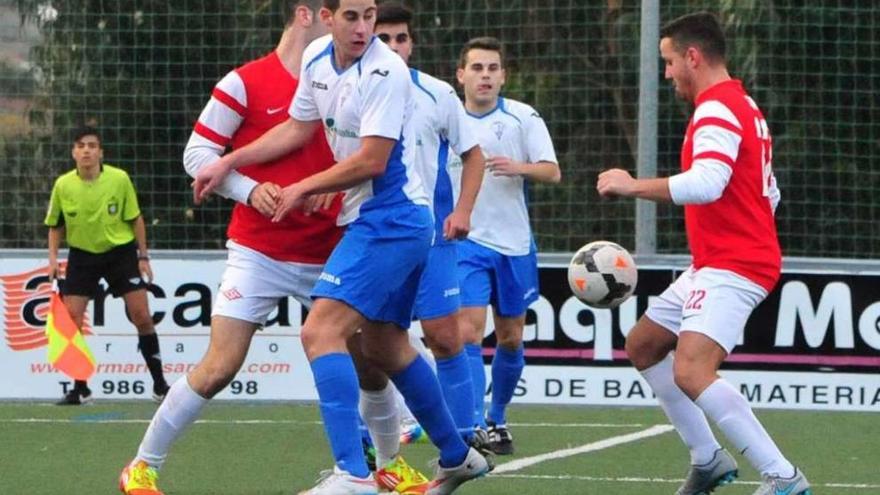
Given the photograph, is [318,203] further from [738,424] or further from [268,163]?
[738,424]

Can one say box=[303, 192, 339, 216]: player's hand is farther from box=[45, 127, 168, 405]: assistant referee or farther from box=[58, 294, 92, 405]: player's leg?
box=[58, 294, 92, 405]: player's leg

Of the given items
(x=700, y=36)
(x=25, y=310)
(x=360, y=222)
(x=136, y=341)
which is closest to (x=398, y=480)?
(x=360, y=222)

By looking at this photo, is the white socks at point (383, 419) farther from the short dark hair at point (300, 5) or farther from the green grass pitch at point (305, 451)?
the short dark hair at point (300, 5)

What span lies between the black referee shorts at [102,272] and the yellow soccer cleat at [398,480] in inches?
222

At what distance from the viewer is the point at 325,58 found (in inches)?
287

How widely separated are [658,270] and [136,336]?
3665 mm

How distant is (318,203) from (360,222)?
1.22 feet

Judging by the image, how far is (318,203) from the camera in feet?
24.7

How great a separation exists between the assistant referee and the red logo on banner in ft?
1.43

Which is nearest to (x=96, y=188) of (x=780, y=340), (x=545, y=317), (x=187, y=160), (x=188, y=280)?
(x=188, y=280)

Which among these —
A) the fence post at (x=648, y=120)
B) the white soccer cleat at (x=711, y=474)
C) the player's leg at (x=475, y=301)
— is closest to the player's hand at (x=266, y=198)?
the white soccer cleat at (x=711, y=474)

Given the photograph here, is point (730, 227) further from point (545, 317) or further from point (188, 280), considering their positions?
point (188, 280)

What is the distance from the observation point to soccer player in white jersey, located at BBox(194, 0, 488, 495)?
23.2ft

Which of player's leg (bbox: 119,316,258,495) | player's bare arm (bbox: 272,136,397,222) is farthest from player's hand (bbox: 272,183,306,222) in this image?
player's leg (bbox: 119,316,258,495)
